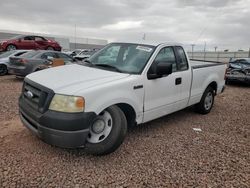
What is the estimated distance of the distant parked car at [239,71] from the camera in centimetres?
1003

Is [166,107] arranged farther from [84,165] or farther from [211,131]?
[84,165]

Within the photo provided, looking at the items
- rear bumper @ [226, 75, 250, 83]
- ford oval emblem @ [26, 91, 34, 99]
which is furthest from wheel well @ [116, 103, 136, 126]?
rear bumper @ [226, 75, 250, 83]

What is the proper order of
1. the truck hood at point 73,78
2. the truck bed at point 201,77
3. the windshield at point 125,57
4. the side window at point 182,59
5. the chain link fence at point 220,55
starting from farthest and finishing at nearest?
the chain link fence at point 220,55 < the truck bed at point 201,77 < the side window at point 182,59 < the windshield at point 125,57 < the truck hood at point 73,78

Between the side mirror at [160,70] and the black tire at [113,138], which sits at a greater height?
the side mirror at [160,70]

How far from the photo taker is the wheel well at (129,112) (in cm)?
350

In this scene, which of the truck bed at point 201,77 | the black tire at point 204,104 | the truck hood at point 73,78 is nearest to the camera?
the truck hood at point 73,78

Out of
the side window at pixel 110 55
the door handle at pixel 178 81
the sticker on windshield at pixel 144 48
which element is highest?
the sticker on windshield at pixel 144 48

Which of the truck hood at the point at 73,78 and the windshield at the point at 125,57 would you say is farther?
the windshield at the point at 125,57

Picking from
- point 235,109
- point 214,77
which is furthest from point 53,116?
point 235,109

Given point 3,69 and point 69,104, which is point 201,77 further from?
point 3,69

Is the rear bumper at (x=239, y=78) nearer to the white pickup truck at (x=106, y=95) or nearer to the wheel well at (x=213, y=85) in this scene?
the wheel well at (x=213, y=85)

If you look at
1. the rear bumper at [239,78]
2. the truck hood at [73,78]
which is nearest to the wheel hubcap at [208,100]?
the truck hood at [73,78]

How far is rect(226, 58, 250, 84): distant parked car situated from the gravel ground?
6.19 meters

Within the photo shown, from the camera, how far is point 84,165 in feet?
10.2
